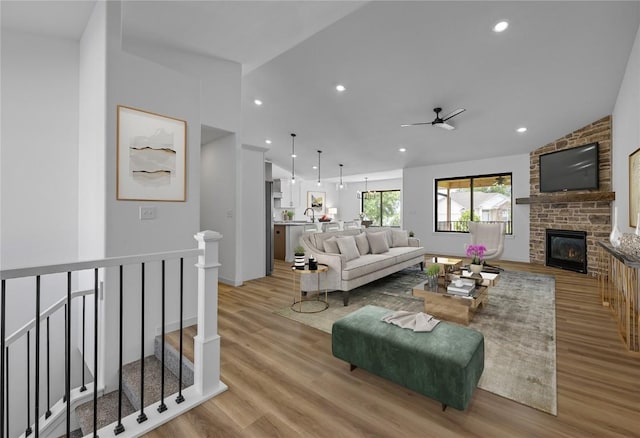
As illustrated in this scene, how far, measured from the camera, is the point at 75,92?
2.99 m

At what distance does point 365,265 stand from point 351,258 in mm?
362

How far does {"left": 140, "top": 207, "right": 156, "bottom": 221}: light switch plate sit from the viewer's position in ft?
8.43

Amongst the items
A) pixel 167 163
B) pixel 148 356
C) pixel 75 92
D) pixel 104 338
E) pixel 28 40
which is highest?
pixel 28 40

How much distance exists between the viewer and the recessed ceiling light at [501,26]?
3189 millimetres

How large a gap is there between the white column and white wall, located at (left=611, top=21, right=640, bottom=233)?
472 centimetres

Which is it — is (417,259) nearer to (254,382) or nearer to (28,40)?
(254,382)

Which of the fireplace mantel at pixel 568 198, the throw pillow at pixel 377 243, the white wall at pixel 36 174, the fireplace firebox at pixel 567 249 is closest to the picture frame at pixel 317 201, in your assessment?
the throw pillow at pixel 377 243

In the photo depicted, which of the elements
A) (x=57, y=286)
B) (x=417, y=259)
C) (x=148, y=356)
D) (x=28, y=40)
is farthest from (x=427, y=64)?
(x=57, y=286)

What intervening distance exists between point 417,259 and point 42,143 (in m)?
5.51

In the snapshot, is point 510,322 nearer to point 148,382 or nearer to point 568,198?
point 148,382

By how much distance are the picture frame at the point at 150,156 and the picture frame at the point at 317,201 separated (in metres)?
9.09

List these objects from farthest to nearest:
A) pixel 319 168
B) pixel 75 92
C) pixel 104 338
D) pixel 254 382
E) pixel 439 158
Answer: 1. pixel 319 168
2. pixel 439 158
3. pixel 75 92
4. pixel 104 338
5. pixel 254 382

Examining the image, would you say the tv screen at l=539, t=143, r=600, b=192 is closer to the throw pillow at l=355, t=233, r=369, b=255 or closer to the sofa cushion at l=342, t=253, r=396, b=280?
the sofa cushion at l=342, t=253, r=396, b=280

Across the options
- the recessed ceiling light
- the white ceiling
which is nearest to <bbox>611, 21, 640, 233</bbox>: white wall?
the white ceiling
